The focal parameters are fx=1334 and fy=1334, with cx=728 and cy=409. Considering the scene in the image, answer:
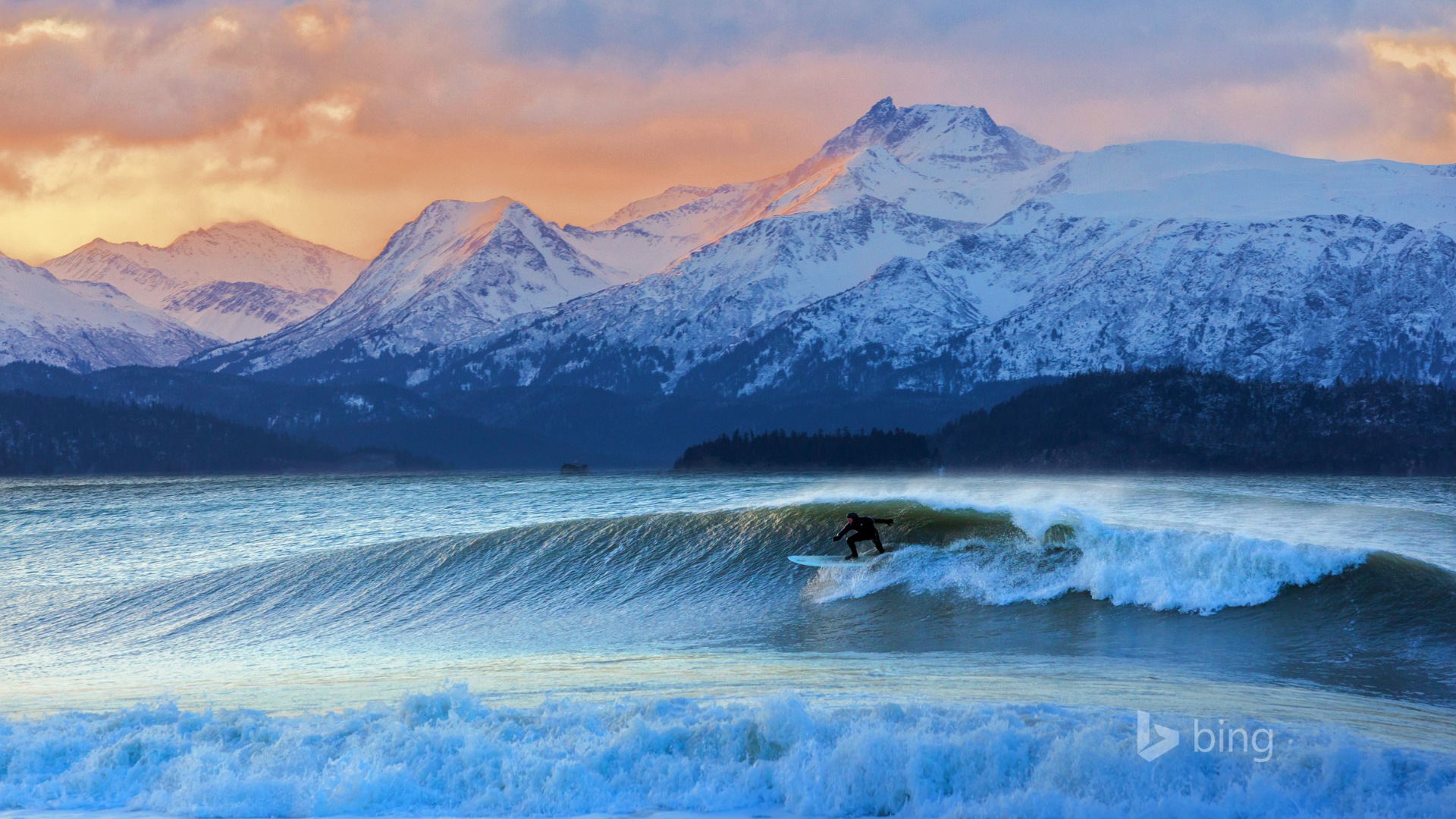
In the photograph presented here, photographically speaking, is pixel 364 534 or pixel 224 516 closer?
pixel 364 534

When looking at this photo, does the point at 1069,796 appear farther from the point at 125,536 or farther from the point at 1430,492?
the point at 1430,492

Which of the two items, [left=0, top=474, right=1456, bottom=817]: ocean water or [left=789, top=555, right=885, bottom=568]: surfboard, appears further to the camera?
[left=789, top=555, right=885, bottom=568]: surfboard

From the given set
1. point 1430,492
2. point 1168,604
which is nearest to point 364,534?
point 1168,604

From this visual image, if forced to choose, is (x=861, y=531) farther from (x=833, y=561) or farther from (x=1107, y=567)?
(x=1107, y=567)

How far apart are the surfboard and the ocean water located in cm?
42

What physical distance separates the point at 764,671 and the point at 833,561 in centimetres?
1361

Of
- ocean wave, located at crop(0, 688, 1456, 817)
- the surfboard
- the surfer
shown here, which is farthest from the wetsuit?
ocean wave, located at crop(0, 688, 1456, 817)

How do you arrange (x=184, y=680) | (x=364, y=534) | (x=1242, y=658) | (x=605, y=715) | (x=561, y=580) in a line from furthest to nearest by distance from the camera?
(x=364, y=534)
(x=561, y=580)
(x=184, y=680)
(x=1242, y=658)
(x=605, y=715)

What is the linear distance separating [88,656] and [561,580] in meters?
14.5

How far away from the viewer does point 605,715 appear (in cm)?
2056

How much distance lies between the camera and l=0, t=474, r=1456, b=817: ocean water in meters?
18.0

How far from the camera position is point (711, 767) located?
18.6 metres

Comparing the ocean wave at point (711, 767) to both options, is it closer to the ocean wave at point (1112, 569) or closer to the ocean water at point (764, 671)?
the ocean water at point (764, 671)

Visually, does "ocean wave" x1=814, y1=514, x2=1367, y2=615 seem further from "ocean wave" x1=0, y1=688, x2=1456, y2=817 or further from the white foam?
"ocean wave" x1=0, y1=688, x2=1456, y2=817
